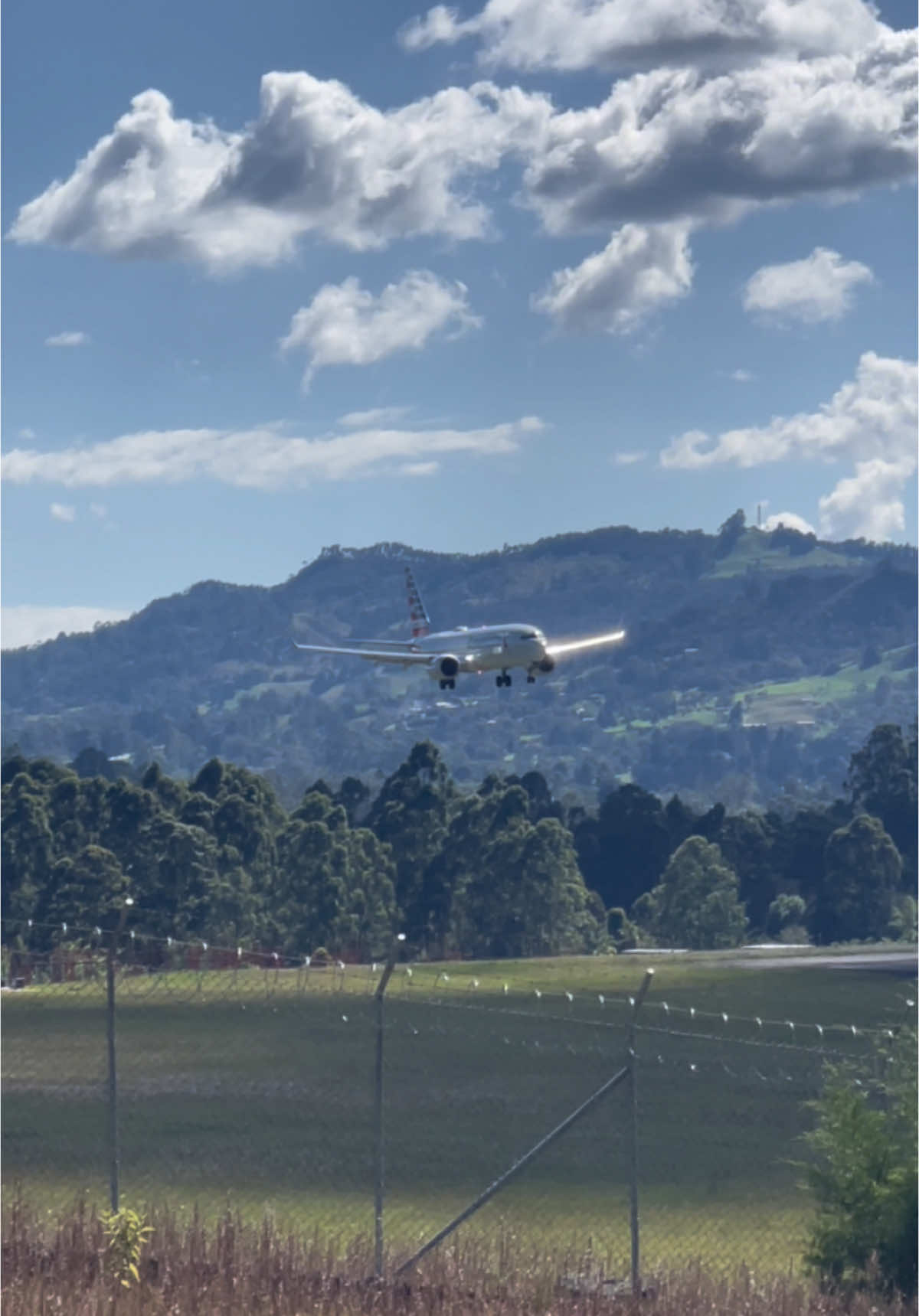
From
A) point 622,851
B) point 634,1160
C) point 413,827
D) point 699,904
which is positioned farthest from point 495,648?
point 622,851

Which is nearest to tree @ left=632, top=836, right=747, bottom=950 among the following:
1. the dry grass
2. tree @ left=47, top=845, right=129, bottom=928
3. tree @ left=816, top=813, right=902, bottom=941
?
tree @ left=816, top=813, right=902, bottom=941

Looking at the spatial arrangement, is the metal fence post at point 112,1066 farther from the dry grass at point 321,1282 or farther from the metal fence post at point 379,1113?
the metal fence post at point 379,1113

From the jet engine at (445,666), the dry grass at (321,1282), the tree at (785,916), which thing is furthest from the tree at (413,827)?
the dry grass at (321,1282)

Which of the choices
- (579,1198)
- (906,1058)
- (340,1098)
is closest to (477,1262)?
(906,1058)

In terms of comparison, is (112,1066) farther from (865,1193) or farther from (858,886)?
(858,886)

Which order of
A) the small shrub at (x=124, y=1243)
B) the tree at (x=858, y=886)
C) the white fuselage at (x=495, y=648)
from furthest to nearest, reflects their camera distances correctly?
the tree at (x=858, y=886) < the white fuselage at (x=495, y=648) < the small shrub at (x=124, y=1243)

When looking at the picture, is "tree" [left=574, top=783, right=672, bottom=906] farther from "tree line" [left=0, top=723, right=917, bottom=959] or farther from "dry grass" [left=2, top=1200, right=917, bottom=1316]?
"dry grass" [left=2, top=1200, right=917, bottom=1316]

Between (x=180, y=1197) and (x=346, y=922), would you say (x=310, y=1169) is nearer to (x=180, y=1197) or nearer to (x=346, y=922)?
(x=180, y=1197)
